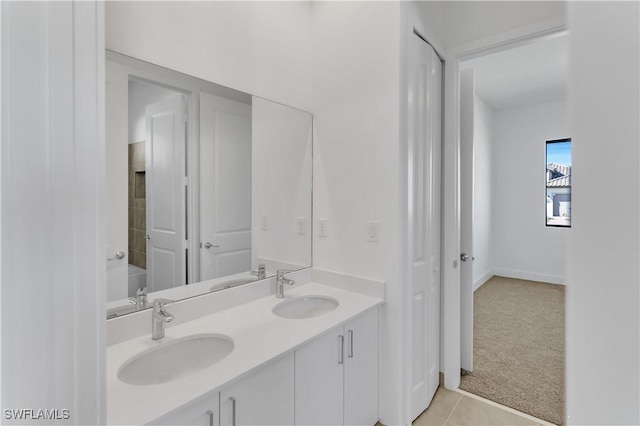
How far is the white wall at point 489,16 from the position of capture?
1.84 metres

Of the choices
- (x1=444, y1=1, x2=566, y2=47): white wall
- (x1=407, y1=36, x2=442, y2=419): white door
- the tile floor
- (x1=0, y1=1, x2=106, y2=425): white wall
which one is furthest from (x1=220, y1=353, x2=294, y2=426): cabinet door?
(x1=444, y1=1, x2=566, y2=47): white wall

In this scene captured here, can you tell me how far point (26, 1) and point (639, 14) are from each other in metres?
0.46

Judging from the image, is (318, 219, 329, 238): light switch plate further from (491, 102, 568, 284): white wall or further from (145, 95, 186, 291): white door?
(491, 102, 568, 284): white wall

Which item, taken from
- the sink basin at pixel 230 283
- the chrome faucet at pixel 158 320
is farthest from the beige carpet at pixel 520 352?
the chrome faucet at pixel 158 320

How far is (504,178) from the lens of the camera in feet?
16.4

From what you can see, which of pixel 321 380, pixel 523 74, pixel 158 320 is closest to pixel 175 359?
pixel 158 320

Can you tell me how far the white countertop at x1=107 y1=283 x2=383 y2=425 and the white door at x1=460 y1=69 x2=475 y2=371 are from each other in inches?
35.7

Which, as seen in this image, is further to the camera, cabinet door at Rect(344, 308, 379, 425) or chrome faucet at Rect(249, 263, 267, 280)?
chrome faucet at Rect(249, 263, 267, 280)

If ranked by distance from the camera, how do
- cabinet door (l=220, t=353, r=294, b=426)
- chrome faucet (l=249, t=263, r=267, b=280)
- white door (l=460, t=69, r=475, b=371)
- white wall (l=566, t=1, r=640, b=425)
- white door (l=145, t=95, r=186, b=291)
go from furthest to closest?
white door (l=460, t=69, r=475, b=371)
chrome faucet (l=249, t=263, r=267, b=280)
white door (l=145, t=95, r=186, b=291)
cabinet door (l=220, t=353, r=294, b=426)
white wall (l=566, t=1, r=640, b=425)

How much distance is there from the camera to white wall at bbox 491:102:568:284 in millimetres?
4625

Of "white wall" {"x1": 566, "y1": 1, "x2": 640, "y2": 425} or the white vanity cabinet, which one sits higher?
"white wall" {"x1": 566, "y1": 1, "x2": 640, "y2": 425}

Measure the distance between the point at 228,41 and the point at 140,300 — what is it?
4.37 ft

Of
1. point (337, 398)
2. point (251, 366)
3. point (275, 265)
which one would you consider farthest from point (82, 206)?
point (275, 265)

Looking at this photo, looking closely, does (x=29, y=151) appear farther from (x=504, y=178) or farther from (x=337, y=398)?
(x=504, y=178)
